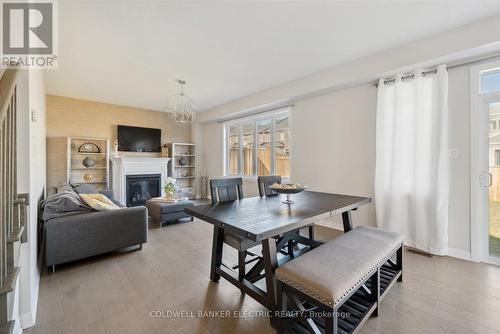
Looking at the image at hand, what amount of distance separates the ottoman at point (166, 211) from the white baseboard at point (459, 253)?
12.5 ft

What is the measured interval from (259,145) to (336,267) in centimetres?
419

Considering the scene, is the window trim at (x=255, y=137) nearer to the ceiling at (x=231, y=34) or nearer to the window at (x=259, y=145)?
the window at (x=259, y=145)

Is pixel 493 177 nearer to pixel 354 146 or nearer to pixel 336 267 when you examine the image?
pixel 354 146

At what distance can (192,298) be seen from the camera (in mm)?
1890

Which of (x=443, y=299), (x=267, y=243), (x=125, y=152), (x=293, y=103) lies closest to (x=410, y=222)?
(x=443, y=299)

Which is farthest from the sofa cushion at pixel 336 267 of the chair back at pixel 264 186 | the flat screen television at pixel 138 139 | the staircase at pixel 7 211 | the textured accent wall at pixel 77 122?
the flat screen television at pixel 138 139

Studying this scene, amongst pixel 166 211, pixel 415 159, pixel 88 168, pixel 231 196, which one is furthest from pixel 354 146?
pixel 88 168

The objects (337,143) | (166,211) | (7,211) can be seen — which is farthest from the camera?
(166,211)

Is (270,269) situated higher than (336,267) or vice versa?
(336,267)

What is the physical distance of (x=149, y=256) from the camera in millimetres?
2709

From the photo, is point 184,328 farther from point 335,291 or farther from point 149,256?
point 149,256

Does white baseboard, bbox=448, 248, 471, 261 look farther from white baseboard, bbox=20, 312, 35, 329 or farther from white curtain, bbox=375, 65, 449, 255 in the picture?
white baseboard, bbox=20, 312, 35, 329

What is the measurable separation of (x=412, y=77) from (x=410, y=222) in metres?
1.96

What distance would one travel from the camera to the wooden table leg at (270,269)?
63.2 inches
